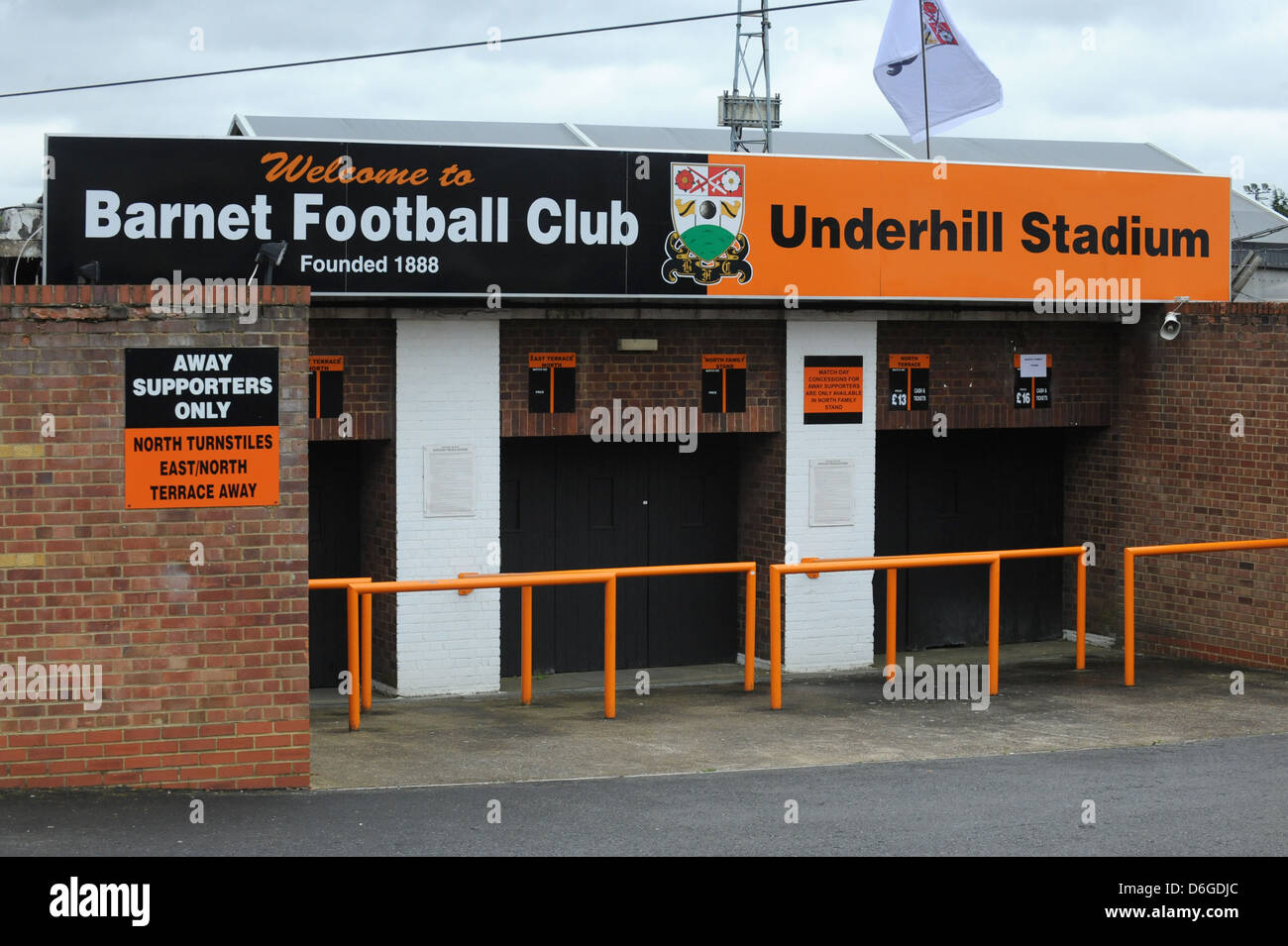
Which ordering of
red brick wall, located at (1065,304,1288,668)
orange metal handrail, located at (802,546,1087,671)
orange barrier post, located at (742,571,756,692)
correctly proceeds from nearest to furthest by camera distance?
orange barrier post, located at (742,571,756,692), orange metal handrail, located at (802,546,1087,671), red brick wall, located at (1065,304,1288,668)

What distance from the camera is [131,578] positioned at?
816 centimetres

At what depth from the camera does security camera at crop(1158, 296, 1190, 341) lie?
14.1 meters

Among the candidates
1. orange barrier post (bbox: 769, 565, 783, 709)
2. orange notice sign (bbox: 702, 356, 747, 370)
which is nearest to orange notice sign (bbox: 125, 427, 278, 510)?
orange barrier post (bbox: 769, 565, 783, 709)

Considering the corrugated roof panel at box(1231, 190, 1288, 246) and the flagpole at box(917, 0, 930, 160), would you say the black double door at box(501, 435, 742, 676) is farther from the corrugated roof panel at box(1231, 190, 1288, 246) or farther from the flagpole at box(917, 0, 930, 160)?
the corrugated roof panel at box(1231, 190, 1288, 246)

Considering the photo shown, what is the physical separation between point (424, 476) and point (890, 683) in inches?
153

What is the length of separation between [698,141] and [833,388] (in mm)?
2826

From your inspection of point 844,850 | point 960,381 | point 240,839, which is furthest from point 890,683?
point 240,839

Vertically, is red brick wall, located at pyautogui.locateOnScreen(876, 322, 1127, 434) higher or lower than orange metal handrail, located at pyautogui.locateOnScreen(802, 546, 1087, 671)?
higher

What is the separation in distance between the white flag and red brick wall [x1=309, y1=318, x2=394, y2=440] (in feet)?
17.1

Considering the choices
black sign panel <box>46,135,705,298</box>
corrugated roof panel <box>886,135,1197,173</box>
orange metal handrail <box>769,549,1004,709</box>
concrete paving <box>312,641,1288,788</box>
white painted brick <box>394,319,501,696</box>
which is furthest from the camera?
corrugated roof panel <box>886,135,1197,173</box>

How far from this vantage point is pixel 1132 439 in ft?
47.7

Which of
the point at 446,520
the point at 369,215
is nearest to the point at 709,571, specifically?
the point at 446,520

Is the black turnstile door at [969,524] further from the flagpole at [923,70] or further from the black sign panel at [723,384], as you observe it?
the flagpole at [923,70]

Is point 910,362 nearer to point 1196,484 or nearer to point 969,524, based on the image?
point 969,524
